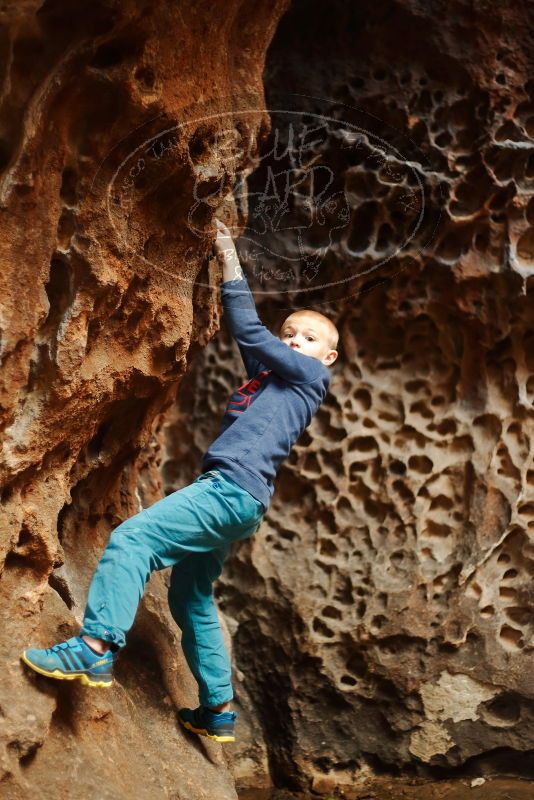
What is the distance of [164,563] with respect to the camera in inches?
93.0

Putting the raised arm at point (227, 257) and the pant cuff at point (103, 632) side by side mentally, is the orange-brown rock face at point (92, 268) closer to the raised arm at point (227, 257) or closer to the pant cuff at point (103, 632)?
the raised arm at point (227, 257)

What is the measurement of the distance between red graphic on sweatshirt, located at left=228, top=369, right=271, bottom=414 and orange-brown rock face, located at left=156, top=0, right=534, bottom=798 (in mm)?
839

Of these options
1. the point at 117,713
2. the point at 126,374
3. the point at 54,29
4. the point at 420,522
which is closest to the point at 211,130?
the point at 54,29

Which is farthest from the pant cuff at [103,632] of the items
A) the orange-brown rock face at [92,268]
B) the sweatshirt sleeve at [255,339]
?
the sweatshirt sleeve at [255,339]

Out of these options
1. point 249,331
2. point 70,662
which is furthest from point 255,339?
point 70,662

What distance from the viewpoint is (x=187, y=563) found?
2695mm

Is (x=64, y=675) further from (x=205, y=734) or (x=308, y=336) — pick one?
(x=308, y=336)

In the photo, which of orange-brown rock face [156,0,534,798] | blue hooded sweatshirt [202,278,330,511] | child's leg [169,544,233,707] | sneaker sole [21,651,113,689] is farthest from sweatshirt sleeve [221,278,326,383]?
sneaker sole [21,651,113,689]

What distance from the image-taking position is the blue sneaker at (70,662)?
2.11 metres

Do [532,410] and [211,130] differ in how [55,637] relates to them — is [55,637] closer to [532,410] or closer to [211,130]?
[211,130]

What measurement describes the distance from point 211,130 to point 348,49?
51.5 inches

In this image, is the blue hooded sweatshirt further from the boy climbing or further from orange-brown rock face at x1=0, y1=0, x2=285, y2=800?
orange-brown rock face at x1=0, y1=0, x2=285, y2=800

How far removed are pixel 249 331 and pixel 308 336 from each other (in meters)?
0.24

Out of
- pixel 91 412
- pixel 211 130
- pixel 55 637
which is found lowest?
pixel 55 637
